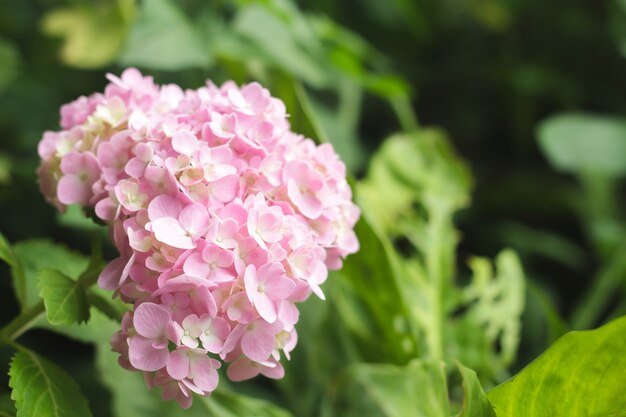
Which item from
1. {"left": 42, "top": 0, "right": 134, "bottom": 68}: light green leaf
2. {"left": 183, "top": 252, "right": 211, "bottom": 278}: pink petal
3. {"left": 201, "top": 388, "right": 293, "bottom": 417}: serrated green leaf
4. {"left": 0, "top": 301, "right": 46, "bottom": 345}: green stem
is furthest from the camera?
{"left": 42, "top": 0, "right": 134, "bottom": 68}: light green leaf

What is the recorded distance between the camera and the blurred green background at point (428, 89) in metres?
0.86

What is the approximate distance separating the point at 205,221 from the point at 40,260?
0.24 m

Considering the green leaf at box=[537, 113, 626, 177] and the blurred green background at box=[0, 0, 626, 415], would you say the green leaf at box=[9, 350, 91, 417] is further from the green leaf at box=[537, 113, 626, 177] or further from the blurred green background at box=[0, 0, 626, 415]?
the green leaf at box=[537, 113, 626, 177]

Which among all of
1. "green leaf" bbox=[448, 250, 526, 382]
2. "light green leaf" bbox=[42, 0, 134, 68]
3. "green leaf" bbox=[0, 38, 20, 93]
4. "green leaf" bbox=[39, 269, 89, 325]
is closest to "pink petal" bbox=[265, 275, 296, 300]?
"green leaf" bbox=[39, 269, 89, 325]

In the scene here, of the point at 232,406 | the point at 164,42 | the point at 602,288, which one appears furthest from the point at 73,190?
the point at 602,288

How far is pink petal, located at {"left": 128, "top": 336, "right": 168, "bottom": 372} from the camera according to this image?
40 cm

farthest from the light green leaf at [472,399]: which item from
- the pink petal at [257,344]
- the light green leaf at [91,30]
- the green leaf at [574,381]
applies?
the light green leaf at [91,30]

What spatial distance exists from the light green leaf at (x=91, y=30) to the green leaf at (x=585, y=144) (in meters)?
0.60

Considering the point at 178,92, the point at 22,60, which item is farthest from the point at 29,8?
the point at 178,92

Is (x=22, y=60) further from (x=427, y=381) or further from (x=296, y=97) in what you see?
(x=427, y=381)

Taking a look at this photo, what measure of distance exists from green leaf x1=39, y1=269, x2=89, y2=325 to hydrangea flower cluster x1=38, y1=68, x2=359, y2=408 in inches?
1.3

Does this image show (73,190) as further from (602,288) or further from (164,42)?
(602,288)

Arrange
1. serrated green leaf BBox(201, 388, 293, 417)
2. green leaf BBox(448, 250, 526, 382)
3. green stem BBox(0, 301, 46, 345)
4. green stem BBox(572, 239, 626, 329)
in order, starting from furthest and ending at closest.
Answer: green stem BBox(572, 239, 626, 329) < green leaf BBox(448, 250, 526, 382) < serrated green leaf BBox(201, 388, 293, 417) < green stem BBox(0, 301, 46, 345)

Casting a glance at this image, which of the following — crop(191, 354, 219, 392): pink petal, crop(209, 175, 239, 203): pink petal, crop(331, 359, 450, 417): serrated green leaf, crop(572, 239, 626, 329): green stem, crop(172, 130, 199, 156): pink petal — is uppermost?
crop(172, 130, 199, 156): pink petal
